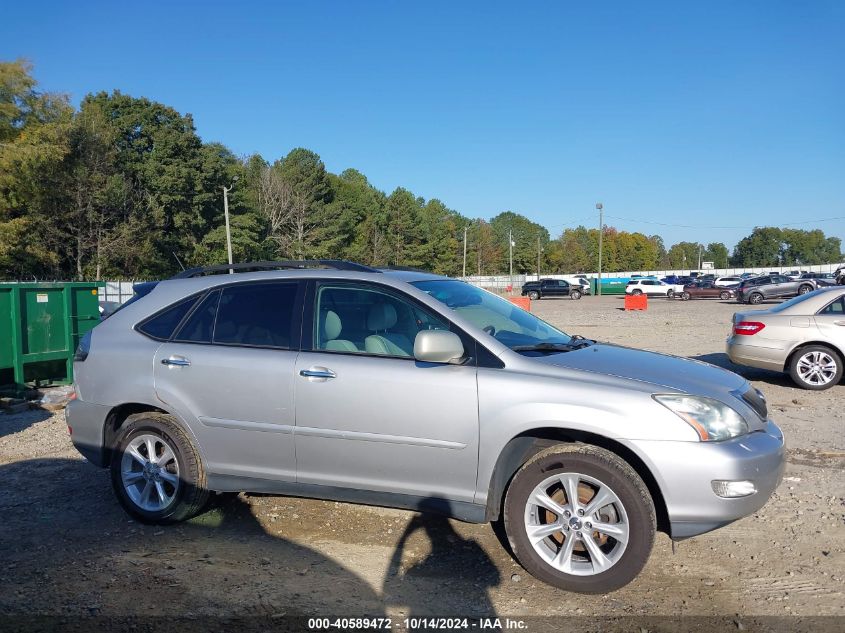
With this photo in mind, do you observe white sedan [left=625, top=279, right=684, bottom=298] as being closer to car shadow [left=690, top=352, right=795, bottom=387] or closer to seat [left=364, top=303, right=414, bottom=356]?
car shadow [left=690, top=352, right=795, bottom=387]

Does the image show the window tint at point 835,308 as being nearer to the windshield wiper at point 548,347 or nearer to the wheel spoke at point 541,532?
the windshield wiper at point 548,347

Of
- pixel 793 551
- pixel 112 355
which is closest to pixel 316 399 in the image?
pixel 112 355

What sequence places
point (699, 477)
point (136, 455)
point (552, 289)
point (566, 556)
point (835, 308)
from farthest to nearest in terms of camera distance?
point (552, 289)
point (835, 308)
point (136, 455)
point (566, 556)
point (699, 477)

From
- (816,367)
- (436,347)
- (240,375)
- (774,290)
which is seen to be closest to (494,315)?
(436,347)

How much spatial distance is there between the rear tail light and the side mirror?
720 cm

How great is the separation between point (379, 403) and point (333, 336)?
62cm

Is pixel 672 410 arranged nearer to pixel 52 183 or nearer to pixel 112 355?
pixel 112 355

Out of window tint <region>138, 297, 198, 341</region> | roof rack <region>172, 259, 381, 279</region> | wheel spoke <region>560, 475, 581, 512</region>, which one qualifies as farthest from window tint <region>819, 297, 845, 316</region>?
window tint <region>138, 297, 198, 341</region>

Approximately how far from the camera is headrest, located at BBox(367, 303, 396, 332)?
438 cm

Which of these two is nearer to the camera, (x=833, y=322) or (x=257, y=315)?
(x=257, y=315)

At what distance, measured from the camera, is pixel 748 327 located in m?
9.55

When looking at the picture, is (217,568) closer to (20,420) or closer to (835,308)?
(20,420)

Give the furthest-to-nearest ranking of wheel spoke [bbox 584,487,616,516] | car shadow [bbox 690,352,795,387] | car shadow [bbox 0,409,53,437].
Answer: car shadow [bbox 690,352,795,387], car shadow [bbox 0,409,53,437], wheel spoke [bbox 584,487,616,516]

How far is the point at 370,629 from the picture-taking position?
3279 mm
